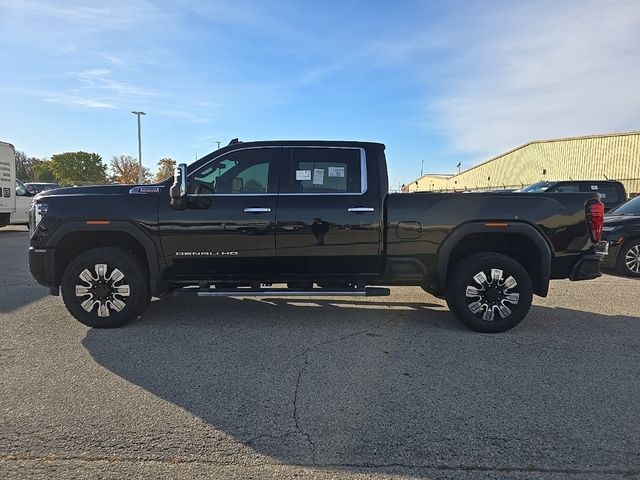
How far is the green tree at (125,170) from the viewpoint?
5688 cm

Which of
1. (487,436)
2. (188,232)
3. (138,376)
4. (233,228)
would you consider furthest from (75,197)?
(487,436)

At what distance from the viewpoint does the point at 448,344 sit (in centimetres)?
449

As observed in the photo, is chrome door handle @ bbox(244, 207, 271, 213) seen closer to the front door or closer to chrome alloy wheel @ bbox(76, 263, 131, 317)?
the front door

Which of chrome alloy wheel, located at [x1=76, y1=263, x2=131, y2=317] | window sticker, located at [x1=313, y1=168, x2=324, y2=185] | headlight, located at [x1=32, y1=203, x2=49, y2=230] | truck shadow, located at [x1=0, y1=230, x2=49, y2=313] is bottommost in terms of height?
truck shadow, located at [x1=0, y1=230, x2=49, y2=313]

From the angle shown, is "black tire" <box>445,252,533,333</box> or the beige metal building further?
the beige metal building

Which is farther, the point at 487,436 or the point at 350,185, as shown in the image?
the point at 350,185

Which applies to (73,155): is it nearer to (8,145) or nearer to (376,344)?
(8,145)

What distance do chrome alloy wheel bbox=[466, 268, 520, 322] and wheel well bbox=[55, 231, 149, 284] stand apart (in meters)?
3.63

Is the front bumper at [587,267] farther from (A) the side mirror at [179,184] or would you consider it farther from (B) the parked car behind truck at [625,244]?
(A) the side mirror at [179,184]

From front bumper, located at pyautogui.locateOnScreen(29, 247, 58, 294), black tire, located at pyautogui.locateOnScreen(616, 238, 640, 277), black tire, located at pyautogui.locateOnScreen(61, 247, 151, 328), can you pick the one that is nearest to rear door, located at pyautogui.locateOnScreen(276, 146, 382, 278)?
black tire, located at pyautogui.locateOnScreen(61, 247, 151, 328)

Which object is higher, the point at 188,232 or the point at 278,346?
the point at 188,232

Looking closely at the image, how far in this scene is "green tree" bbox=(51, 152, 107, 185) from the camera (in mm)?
64000

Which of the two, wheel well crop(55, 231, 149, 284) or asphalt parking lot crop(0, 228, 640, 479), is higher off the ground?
wheel well crop(55, 231, 149, 284)

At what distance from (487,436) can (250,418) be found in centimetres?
157
